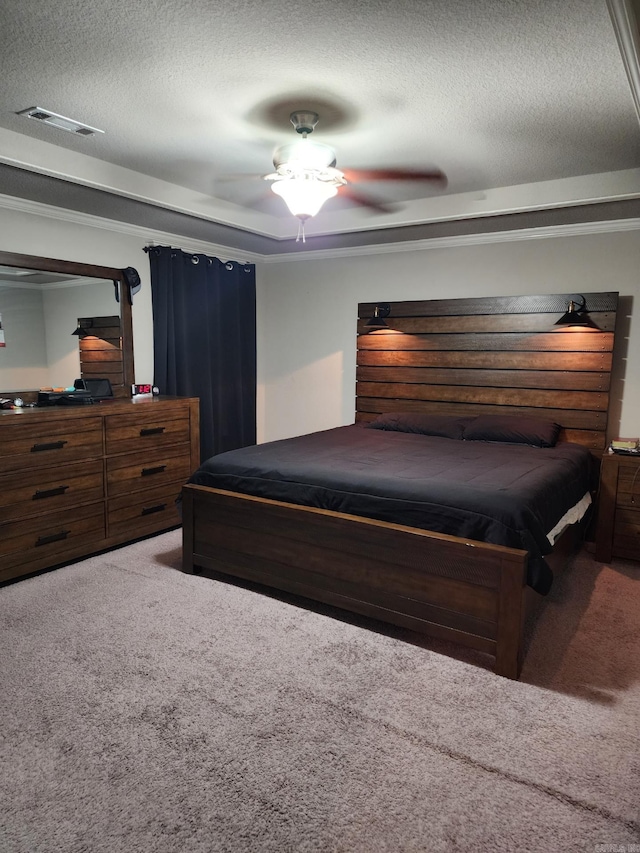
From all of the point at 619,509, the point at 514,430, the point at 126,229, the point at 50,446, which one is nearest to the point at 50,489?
the point at 50,446

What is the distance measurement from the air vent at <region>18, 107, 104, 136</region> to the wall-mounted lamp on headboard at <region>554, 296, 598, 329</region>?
302 cm

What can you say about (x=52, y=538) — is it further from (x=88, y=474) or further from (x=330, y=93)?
(x=330, y=93)

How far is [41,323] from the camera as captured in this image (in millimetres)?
3619

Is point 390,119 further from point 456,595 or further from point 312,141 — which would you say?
point 456,595

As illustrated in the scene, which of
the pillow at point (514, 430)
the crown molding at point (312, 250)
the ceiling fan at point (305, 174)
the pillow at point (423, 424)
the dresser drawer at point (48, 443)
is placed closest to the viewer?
the ceiling fan at point (305, 174)

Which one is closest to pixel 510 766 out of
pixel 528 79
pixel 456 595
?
pixel 456 595

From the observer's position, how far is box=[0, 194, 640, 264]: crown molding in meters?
3.60

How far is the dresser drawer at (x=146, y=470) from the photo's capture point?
3.52 metres

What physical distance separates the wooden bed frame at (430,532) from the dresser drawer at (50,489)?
0.68m

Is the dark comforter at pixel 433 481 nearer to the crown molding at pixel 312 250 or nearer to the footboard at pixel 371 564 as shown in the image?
the footboard at pixel 371 564

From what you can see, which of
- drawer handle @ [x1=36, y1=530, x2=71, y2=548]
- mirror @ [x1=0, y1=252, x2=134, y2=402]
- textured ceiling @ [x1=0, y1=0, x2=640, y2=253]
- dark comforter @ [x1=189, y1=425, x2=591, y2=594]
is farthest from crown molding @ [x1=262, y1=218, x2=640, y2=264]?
drawer handle @ [x1=36, y1=530, x2=71, y2=548]

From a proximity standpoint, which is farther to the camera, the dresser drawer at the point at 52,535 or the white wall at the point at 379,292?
the white wall at the point at 379,292

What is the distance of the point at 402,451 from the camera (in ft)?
11.3

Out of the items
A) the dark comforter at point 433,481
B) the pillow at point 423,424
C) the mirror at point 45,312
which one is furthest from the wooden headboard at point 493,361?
the mirror at point 45,312
